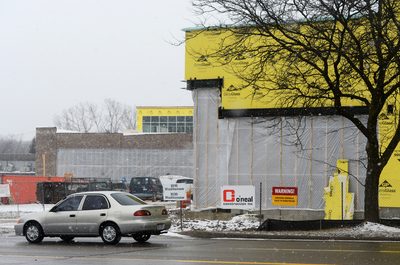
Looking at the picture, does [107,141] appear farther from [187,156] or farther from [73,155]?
[187,156]

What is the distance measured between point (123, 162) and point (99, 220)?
40.7 meters

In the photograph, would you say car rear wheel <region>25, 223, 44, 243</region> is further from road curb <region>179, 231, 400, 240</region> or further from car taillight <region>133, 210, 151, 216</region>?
road curb <region>179, 231, 400, 240</region>

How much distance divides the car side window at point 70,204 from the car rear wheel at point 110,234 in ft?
3.75

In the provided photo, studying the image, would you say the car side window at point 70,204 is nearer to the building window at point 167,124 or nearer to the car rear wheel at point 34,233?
the car rear wheel at point 34,233

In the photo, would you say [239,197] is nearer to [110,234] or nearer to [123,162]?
[110,234]

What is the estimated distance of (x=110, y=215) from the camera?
13.2 meters

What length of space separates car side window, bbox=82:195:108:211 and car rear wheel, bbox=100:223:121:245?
567 millimetres

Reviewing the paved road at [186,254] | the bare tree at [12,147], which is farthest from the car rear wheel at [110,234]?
the bare tree at [12,147]

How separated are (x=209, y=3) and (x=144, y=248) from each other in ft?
26.5

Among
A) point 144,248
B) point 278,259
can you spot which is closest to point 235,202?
point 144,248

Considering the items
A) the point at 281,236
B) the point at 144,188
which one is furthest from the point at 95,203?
the point at 144,188

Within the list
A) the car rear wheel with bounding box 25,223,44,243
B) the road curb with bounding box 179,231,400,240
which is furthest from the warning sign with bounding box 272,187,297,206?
the car rear wheel with bounding box 25,223,44,243

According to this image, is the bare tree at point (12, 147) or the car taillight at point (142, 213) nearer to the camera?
the car taillight at point (142, 213)

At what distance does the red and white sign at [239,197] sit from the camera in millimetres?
17875
